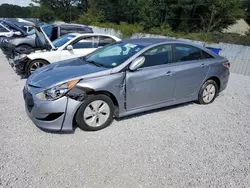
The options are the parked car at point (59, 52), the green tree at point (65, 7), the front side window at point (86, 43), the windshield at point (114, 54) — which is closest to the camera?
the windshield at point (114, 54)

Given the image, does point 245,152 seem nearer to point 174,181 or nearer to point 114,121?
point 174,181

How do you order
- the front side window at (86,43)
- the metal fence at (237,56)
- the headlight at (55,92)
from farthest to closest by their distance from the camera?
the metal fence at (237,56)
the front side window at (86,43)
the headlight at (55,92)

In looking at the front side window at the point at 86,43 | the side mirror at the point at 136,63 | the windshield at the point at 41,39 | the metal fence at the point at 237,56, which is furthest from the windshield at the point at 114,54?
the metal fence at the point at 237,56

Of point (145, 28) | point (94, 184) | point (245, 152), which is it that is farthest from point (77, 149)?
point (145, 28)

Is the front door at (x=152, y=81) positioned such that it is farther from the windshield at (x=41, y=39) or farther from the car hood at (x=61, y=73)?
the windshield at (x=41, y=39)

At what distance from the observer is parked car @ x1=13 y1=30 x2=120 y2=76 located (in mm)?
6117

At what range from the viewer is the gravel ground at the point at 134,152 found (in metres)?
2.56

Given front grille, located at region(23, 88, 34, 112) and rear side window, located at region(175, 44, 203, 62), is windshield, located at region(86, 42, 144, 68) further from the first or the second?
front grille, located at region(23, 88, 34, 112)

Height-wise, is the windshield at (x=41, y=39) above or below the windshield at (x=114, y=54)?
below

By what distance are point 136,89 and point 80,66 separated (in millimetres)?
1028

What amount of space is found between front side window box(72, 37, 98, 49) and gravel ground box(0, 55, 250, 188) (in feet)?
9.59

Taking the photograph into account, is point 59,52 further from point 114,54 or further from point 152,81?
point 152,81

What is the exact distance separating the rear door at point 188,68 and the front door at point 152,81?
0.16 meters

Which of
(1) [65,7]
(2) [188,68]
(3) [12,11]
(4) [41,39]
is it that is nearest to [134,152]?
(2) [188,68]
